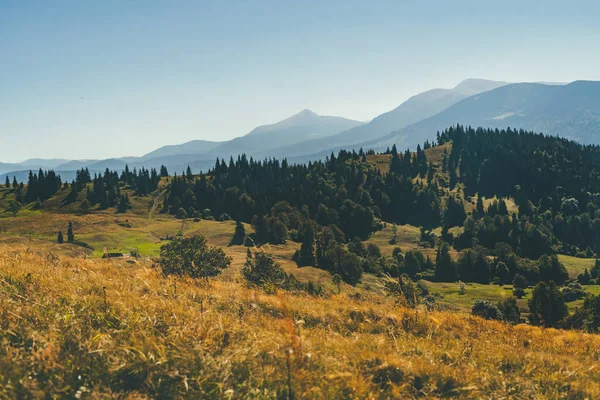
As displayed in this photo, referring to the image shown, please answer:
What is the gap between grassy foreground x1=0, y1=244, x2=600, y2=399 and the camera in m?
6.02

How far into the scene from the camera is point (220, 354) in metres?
7.02

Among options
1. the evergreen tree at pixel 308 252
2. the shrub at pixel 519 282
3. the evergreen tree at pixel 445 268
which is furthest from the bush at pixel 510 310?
the evergreen tree at pixel 445 268

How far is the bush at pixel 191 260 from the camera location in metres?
16.9

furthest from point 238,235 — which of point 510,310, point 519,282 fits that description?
point 510,310

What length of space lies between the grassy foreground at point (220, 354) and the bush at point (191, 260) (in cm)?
538

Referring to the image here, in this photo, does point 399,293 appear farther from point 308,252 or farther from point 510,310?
point 308,252

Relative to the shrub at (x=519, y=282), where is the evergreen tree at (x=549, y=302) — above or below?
above

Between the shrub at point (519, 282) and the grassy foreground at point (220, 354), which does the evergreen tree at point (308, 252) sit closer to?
the shrub at point (519, 282)

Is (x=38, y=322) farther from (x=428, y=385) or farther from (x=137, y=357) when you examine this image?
(x=428, y=385)

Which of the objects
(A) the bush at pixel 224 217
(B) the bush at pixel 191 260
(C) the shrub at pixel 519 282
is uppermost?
(B) the bush at pixel 191 260

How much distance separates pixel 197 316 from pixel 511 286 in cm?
17255

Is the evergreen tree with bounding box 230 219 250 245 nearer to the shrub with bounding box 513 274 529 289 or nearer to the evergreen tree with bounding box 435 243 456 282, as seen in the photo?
the evergreen tree with bounding box 435 243 456 282

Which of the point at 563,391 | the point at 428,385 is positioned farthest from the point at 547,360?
the point at 428,385

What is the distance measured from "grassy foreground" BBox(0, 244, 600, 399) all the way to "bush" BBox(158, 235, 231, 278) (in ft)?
17.7
